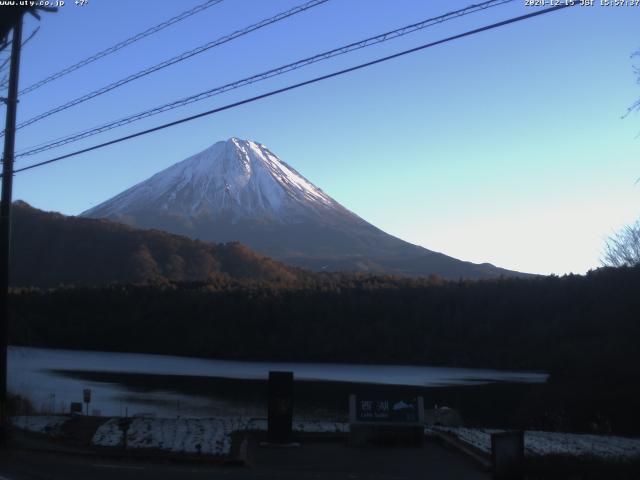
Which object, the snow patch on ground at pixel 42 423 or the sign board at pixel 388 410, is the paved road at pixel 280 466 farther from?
the snow patch on ground at pixel 42 423

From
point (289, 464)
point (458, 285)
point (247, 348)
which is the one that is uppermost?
point (458, 285)

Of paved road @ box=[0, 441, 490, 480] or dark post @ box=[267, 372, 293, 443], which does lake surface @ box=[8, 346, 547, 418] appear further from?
paved road @ box=[0, 441, 490, 480]

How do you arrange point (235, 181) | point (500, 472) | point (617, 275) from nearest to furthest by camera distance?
point (500, 472)
point (617, 275)
point (235, 181)

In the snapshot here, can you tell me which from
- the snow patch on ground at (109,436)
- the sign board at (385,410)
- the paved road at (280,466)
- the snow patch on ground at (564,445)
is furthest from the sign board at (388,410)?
the snow patch on ground at (109,436)

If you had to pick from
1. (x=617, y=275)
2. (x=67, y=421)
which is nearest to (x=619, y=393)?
(x=617, y=275)

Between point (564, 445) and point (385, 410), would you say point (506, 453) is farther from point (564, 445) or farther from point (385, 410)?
point (385, 410)

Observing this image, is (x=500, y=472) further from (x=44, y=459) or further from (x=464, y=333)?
(x=464, y=333)

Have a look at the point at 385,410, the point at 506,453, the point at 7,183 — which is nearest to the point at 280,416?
the point at 385,410
